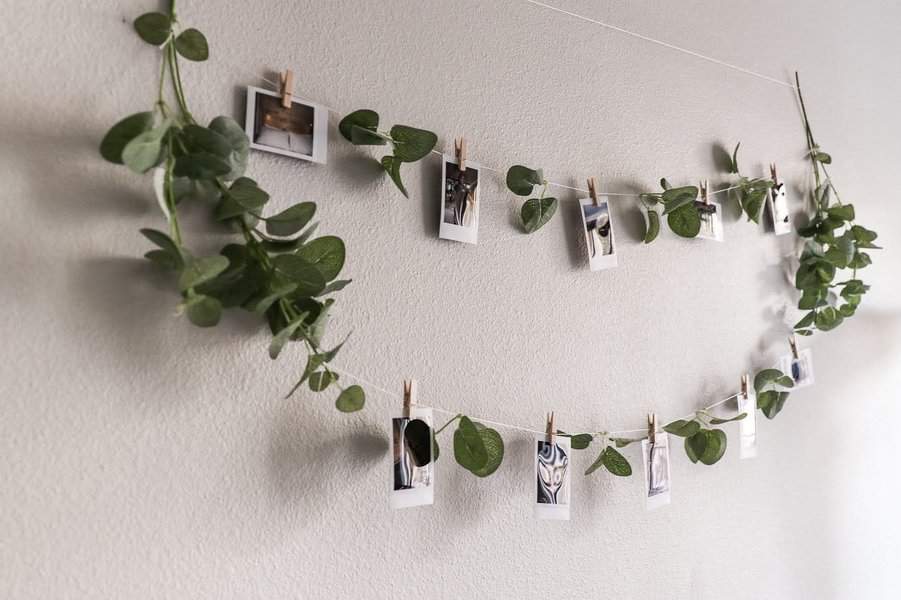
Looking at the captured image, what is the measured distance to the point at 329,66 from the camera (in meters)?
0.88

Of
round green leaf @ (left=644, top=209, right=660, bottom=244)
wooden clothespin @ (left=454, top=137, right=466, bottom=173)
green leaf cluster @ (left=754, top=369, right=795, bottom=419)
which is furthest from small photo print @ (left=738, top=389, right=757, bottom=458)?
wooden clothespin @ (left=454, top=137, right=466, bottom=173)

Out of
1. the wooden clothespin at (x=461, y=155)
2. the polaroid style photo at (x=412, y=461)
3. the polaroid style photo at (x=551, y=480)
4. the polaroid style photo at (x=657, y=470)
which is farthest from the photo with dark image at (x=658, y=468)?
the wooden clothespin at (x=461, y=155)

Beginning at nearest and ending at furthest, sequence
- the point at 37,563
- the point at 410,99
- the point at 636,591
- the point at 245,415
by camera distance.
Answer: the point at 37,563 → the point at 245,415 → the point at 410,99 → the point at 636,591

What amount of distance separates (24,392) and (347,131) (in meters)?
0.42

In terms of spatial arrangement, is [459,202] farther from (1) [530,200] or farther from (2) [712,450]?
(2) [712,450]

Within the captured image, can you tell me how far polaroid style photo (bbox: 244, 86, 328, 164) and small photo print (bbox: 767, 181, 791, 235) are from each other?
2.91 feet

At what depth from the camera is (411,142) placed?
884mm

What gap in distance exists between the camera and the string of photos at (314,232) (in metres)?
0.70

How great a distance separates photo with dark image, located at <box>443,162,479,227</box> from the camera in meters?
0.94

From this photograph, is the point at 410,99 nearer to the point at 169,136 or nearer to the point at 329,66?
the point at 329,66

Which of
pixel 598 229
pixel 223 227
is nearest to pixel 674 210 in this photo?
pixel 598 229

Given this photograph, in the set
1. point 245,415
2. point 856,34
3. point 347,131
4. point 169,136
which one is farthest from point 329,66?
point 856,34

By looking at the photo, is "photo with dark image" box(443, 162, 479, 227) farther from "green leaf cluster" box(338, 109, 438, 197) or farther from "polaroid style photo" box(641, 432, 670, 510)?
"polaroid style photo" box(641, 432, 670, 510)

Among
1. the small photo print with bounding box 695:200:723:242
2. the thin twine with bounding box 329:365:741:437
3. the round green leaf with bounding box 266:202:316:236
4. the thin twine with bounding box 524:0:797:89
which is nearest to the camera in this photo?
the round green leaf with bounding box 266:202:316:236
